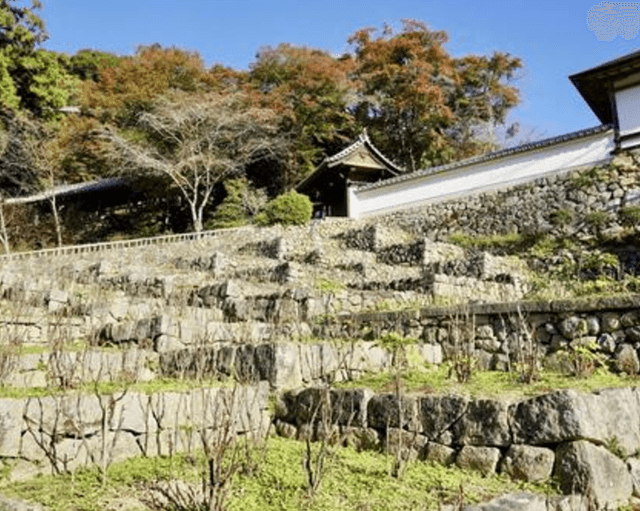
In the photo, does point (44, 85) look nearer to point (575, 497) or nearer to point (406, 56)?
point (406, 56)

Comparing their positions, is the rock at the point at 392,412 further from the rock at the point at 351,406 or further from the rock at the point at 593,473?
the rock at the point at 593,473

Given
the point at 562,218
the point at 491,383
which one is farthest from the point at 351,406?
the point at 562,218

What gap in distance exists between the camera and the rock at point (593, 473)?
347cm

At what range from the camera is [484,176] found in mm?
18547

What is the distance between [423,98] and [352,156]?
19.3 feet

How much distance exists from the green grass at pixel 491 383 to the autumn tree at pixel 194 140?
1943cm

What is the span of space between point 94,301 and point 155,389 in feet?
13.7

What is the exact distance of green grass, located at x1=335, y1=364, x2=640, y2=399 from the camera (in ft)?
14.9

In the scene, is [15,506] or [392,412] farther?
[392,412]

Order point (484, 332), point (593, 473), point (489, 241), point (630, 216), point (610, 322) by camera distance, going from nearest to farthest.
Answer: point (593, 473) → point (610, 322) → point (484, 332) → point (630, 216) → point (489, 241)

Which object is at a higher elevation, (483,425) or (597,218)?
(597,218)

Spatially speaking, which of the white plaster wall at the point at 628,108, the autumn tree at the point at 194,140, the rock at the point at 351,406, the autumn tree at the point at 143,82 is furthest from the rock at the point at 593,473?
the autumn tree at the point at 143,82

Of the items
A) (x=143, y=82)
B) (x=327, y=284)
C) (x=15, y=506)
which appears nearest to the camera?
(x=15, y=506)

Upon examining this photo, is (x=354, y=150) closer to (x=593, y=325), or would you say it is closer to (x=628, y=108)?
(x=628, y=108)
